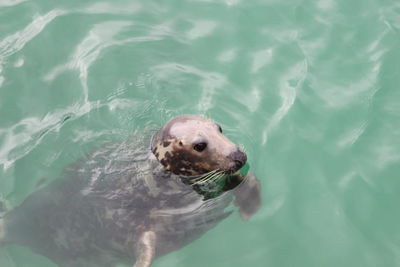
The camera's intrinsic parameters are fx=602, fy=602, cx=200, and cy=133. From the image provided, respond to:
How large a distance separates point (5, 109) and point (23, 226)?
75.9 inches

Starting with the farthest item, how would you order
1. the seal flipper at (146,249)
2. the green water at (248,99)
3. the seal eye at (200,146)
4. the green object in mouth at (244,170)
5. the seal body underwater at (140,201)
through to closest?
the green water at (248,99) → the green object in mouth at (244,170) → the seal body underwater at (140,201) → the seal eye at (200,146) → the seal flipper at (146,249)

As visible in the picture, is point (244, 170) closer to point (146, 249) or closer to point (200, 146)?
point (200, 146)

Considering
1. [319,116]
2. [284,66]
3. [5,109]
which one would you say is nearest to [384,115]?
[319,116]

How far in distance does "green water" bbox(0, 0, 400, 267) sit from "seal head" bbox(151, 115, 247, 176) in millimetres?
1015

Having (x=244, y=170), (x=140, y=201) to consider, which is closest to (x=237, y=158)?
(x=244, y=170)

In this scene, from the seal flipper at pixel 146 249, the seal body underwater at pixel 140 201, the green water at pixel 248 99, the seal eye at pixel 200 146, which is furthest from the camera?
the green water at pixel 248 99

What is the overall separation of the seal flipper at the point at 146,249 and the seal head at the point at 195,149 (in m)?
0.68

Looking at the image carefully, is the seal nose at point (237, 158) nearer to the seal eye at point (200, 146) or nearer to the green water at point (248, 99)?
the seal eye at point (200, 146)

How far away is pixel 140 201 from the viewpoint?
6.09 meters

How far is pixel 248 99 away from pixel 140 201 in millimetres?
2366

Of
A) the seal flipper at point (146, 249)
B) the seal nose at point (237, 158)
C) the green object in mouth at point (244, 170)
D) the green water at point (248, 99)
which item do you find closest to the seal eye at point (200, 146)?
the seal nose at point (237, 158)

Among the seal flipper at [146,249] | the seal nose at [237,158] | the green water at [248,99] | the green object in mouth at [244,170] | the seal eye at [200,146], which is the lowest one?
the seal flipper at [146,249]

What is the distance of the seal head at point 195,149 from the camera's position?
5562 millimetres

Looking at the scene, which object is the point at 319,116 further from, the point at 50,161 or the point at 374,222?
the point at 50,161
